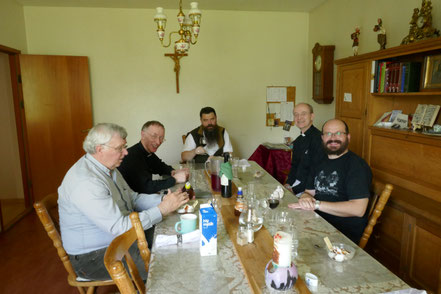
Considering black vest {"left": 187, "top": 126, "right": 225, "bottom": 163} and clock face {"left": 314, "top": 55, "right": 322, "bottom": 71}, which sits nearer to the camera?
black vest {"left": 187, "top": 126, "right": 225, "bottom": 163}

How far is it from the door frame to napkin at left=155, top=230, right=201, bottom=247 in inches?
134

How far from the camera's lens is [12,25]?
397 centimetres

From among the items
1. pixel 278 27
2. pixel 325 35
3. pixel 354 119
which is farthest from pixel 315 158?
pixel 278 27

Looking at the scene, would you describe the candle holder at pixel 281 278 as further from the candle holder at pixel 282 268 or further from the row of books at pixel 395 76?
the row of books at pixel 395 76

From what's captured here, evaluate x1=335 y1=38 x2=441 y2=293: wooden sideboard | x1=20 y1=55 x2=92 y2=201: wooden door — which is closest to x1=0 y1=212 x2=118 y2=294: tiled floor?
x1=20 y1=55 x2=92 y2=201: wooden door

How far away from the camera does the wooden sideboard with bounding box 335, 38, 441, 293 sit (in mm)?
2094

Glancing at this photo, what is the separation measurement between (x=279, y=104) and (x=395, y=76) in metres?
2.44

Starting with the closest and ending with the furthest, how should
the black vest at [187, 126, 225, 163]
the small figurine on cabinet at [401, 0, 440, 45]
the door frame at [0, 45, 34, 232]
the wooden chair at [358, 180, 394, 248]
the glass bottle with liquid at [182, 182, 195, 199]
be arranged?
1. the wooden chair at [358, 180, 394, 248]
2. the glass bottle with liquid at [182, 182, 195, 199]
3. the small figurine on cabinet at [401, 0, 440, 45]
4. the black vest at [187, 126, 225, 163]
5. the door frame at [0, 45, 34, 232]

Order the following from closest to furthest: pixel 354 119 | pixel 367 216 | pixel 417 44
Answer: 1. pixel 367 216
2. pixel 417 44
3. pixel 354 119

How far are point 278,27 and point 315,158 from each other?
2.91 m

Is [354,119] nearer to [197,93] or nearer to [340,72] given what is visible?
[340,72]

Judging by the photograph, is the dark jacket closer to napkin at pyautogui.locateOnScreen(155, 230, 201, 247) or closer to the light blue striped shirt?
the light blue striped shirt

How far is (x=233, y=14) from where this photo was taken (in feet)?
15.4

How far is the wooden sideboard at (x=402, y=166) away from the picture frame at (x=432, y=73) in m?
0.07
